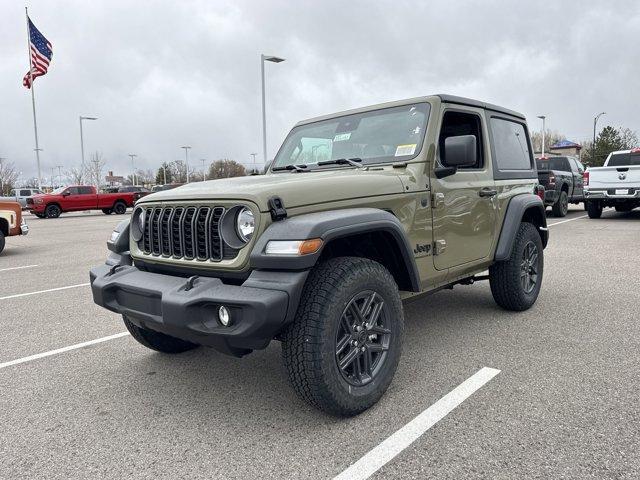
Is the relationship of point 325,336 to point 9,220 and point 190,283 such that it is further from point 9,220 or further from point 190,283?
point 9,220

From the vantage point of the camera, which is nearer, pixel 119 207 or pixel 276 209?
pixel 276 209

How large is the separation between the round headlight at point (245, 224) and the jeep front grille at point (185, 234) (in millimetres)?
95

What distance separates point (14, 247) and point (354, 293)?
462 inches

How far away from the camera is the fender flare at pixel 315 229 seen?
2.48 metres

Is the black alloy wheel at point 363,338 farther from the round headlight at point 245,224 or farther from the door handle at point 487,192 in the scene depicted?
the door handle at point 487,192

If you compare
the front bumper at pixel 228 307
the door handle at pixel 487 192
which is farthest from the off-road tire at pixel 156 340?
the door handle at pixel 487 192

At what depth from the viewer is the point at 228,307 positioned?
2.44 meters

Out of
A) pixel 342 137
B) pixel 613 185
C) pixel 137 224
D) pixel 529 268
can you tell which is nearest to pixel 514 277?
pixel 529 268

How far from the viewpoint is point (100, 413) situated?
118 inches

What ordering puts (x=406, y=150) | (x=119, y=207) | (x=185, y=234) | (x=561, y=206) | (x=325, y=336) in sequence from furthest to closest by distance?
(x=119, y=207) < (x=561, y=206) < (x=406, y=150) < (x=185, y=234) < (x=325, y=336)

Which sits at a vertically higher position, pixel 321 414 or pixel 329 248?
pixel 329 248

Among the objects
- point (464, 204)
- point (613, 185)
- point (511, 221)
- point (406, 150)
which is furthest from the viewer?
point (613, 185)

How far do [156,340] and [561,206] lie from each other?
14921 millimetres

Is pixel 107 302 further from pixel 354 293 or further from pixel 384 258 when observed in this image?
pixel 384 258
